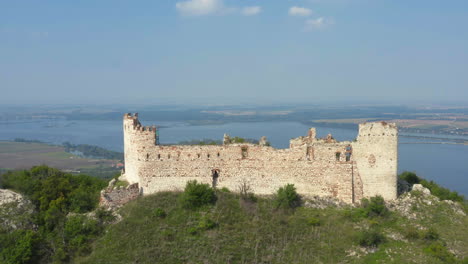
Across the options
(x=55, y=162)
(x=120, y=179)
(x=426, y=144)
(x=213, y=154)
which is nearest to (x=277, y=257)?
(x=213, y=154)

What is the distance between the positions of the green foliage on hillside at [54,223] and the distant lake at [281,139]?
58495 mm

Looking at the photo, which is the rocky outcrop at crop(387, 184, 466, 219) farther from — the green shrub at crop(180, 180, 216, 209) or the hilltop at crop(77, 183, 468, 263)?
the green shrub at crop(180, 180, 216, 209)

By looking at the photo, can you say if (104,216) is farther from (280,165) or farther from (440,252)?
(440,252)

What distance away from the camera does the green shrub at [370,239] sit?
17.9m

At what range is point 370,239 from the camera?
17.9 metres

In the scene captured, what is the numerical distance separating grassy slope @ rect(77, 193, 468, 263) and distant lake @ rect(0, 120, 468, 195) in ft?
161

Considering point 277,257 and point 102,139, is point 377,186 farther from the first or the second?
point 102,139

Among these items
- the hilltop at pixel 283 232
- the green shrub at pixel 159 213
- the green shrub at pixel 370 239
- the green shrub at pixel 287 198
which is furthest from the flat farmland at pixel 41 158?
the green shrub at pixel 370 239

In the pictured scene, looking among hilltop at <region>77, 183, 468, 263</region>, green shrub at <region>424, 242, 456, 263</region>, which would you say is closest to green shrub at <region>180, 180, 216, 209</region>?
hilltop at <region>77, 183, 468, 263</region>

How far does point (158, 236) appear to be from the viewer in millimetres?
18703

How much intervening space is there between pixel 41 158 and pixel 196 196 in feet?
242

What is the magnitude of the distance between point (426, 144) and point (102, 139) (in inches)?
3729

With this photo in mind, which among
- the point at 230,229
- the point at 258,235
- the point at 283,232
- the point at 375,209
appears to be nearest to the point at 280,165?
the point at 283,232

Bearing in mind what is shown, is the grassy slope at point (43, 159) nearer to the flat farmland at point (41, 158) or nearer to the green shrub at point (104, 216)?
the flat farmland at point (41, 158)
